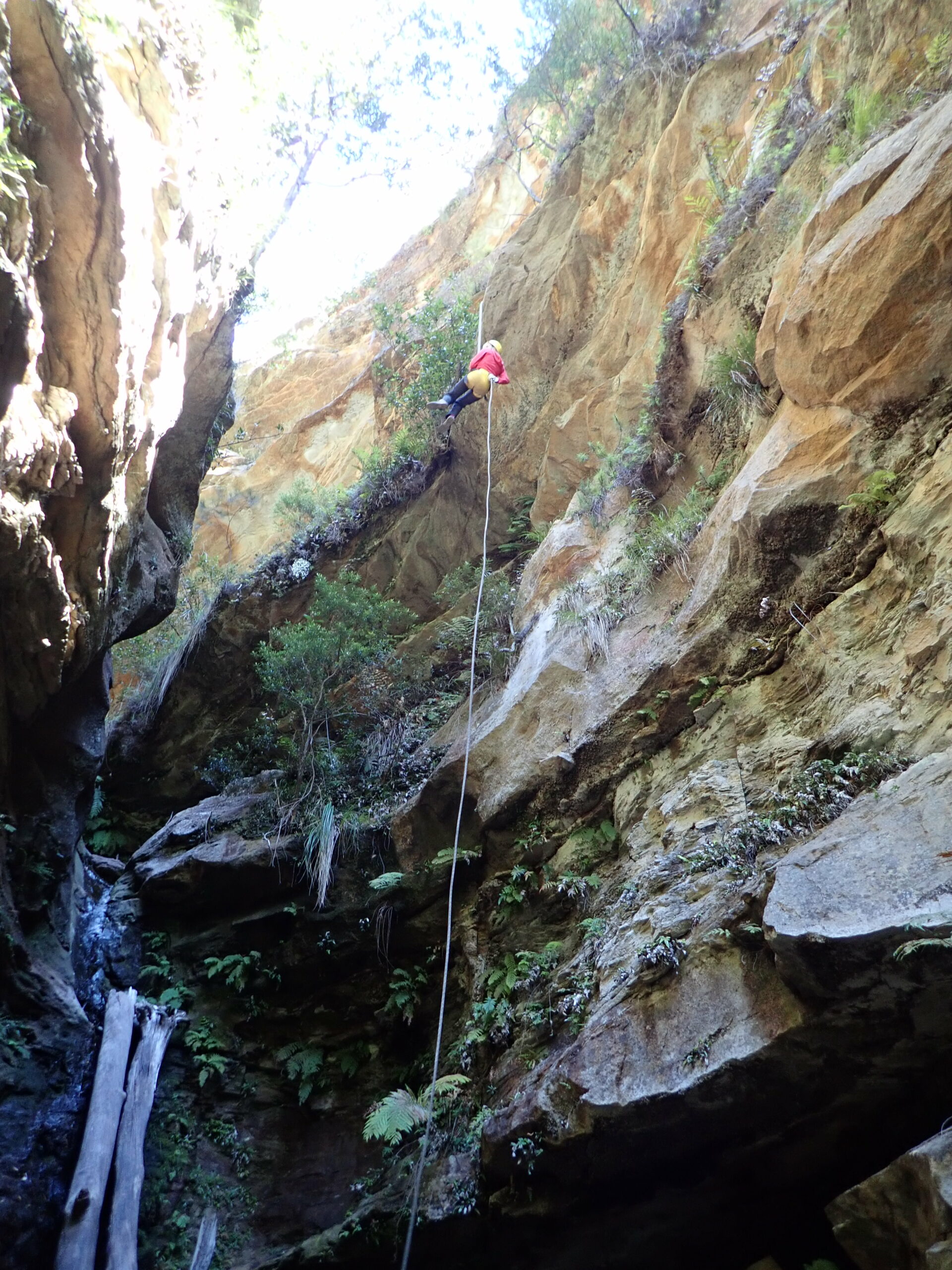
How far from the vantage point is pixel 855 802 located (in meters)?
4.49

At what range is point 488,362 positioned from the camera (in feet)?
39.0

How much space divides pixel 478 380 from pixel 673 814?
748 centimetres

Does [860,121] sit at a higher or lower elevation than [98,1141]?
higher

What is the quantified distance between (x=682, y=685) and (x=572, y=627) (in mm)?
1702

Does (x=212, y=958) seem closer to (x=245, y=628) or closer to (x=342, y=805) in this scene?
(x=342, y=805)

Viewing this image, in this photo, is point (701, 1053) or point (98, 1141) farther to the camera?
point (98, 1141)

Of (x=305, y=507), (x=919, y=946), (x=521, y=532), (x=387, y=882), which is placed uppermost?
(x=305, y=507)

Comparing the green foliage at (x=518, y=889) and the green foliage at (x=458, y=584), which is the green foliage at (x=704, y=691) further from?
the green foliage at (x=458, y=584)

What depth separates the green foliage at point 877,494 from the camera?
18.2 feet

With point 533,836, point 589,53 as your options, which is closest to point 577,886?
point 533,836

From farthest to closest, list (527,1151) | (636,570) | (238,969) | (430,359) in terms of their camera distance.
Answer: (430,359), (238,969), (636,570), (527,1151)

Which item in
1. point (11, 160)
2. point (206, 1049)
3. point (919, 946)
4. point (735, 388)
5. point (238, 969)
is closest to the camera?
point (919, 946)

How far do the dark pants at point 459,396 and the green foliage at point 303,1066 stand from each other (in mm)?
8336

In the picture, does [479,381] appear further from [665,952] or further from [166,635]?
[166,635]
